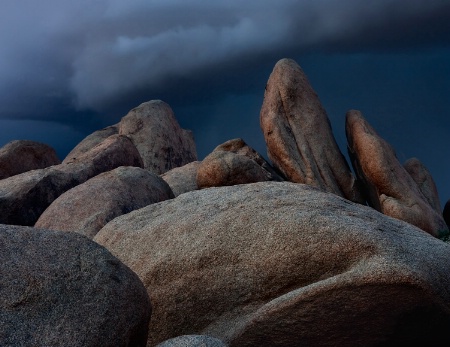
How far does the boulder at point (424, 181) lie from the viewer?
91.6 ft

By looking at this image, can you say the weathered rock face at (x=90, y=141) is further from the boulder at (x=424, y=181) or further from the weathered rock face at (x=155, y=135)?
the boulder at (x=424, y=181)

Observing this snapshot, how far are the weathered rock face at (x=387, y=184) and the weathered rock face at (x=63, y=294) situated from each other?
1551 cm

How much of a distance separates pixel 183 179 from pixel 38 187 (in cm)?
490

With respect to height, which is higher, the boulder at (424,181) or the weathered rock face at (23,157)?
the weathered rock face at (23,157)

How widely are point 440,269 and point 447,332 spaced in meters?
0.89

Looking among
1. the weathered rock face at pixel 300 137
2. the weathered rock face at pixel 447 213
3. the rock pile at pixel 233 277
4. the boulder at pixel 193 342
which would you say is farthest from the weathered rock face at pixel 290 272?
the weathered rock face at pixel 447 213

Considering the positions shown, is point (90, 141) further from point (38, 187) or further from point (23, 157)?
point (38, 187)

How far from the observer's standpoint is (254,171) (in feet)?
72.4

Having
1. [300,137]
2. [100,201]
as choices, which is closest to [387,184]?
Answer: [300,137]

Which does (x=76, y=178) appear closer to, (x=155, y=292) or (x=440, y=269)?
(x=155, y=292)

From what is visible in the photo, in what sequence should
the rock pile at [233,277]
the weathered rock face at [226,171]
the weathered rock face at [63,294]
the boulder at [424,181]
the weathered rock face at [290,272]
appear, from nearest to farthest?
→ the weathered rock face at [63,294] < the rock pile at [233,277] < the weathered rock face at [290,272] < the weathered rock face at [226,171] < the boulder at [424,181]

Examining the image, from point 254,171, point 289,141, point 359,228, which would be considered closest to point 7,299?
point 359,228

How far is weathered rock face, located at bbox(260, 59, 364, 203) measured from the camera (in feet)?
80.4

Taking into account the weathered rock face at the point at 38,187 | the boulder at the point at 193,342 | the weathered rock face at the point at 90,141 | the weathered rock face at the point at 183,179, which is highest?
the boulder at the point at 193,342
